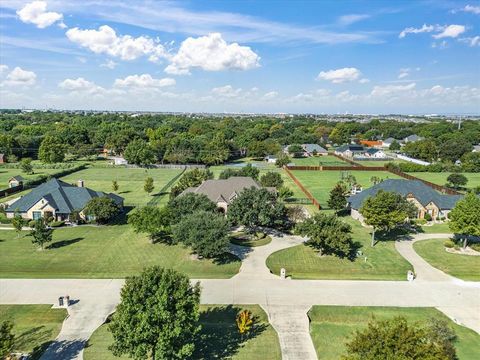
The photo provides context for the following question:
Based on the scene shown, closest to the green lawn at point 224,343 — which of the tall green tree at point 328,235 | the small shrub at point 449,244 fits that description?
the tall green tree at point 328,235

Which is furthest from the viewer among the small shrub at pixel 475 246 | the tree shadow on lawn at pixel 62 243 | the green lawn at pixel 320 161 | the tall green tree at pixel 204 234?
the green lawn at pixel 320 161

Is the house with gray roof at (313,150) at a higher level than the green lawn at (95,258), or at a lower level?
higher

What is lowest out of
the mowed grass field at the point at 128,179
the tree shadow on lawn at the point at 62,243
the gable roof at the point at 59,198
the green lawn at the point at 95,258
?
the mowed grass field at the point at 128,179

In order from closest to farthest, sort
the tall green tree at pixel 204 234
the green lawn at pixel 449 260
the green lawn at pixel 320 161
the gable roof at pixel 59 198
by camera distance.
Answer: the green lawn at pixel 449 260 → the tall green tree at pixel 204 234 → the gable roof at pixel 59 198 → the green lawn at pixel 320 161

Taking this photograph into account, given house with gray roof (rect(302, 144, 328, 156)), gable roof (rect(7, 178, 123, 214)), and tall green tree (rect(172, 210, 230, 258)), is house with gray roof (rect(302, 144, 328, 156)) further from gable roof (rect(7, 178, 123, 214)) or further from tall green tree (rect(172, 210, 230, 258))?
tall green tree (rect(172, 210, 230, 258))

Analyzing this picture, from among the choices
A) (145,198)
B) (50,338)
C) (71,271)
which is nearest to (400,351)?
(50,338)

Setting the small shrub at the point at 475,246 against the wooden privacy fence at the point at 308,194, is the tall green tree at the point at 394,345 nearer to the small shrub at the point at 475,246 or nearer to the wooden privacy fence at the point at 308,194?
→ the small shrub at the point at 475,246

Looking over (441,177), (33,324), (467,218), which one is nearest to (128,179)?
(33,324)

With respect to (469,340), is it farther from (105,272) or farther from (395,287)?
(105,272)
